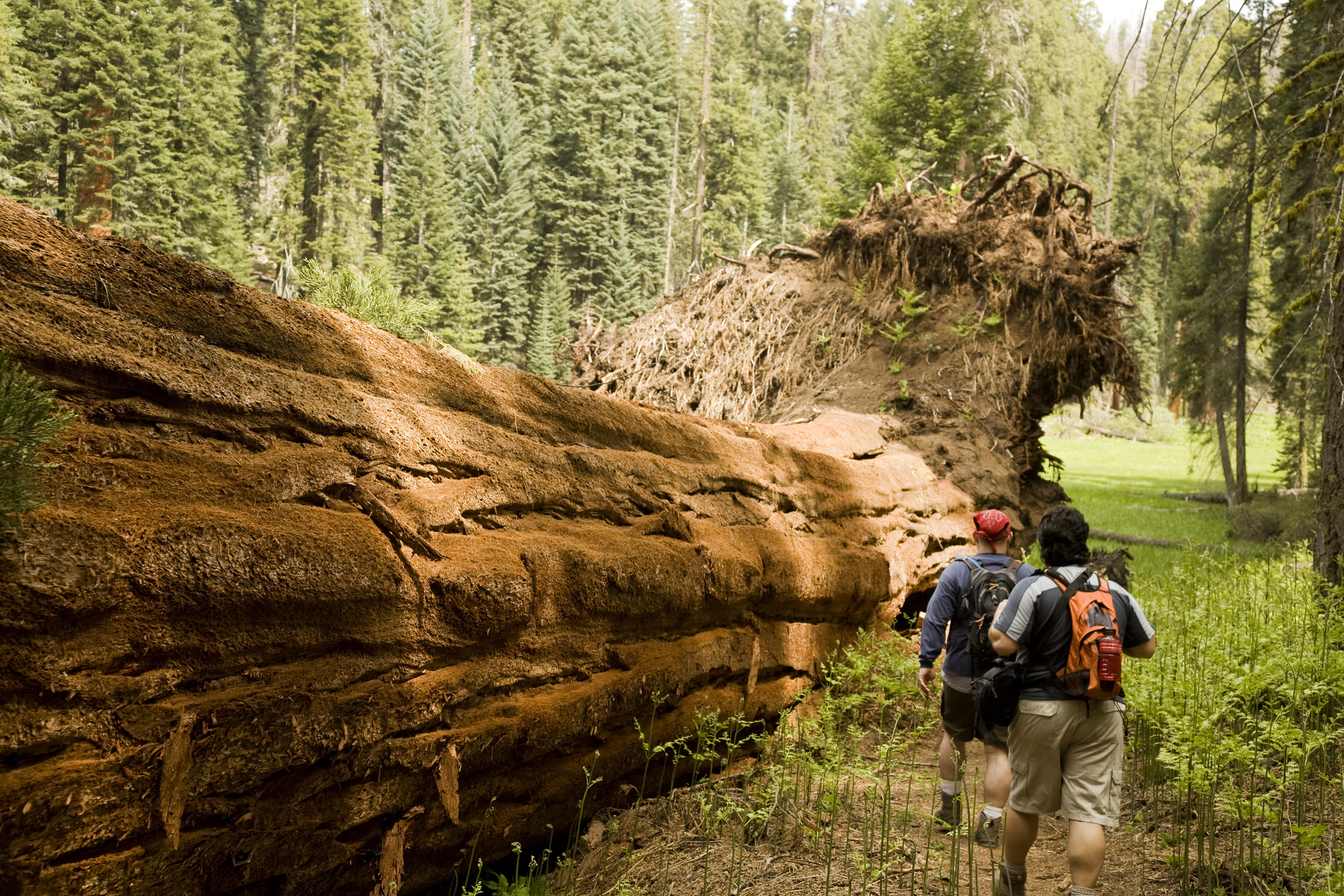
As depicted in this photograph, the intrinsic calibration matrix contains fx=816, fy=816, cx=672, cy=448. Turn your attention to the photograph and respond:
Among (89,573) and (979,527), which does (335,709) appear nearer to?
(89,573)

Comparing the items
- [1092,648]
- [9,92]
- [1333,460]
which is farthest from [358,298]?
[9,92]

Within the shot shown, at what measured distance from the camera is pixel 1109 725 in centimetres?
387

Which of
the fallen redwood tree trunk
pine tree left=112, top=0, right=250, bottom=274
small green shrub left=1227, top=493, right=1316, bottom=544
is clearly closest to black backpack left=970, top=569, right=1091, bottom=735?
the fallen redwood tree trunk

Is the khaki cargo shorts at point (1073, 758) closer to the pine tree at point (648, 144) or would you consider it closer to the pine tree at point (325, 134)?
the pine tree at point (325, 134)

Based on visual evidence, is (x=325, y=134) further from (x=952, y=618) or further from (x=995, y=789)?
(x=995, y=789)

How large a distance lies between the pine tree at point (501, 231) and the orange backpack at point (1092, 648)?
145 feet

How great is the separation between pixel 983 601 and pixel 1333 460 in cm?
425

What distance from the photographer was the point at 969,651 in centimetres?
523

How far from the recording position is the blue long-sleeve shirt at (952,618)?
211 inches

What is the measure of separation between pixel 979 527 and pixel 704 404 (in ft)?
23.1

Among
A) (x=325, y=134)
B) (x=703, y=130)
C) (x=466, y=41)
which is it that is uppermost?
(x=466, y=41)

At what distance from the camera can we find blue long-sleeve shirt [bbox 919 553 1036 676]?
211 inches

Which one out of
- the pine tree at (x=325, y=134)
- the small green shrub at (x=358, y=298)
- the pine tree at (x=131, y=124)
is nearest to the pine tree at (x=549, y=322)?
the pine tree at (x=325, y=134)

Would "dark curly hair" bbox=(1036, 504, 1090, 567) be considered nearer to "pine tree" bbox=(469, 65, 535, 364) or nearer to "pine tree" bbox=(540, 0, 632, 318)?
"pine tree" bbox=(469, 65, 535, 364)
